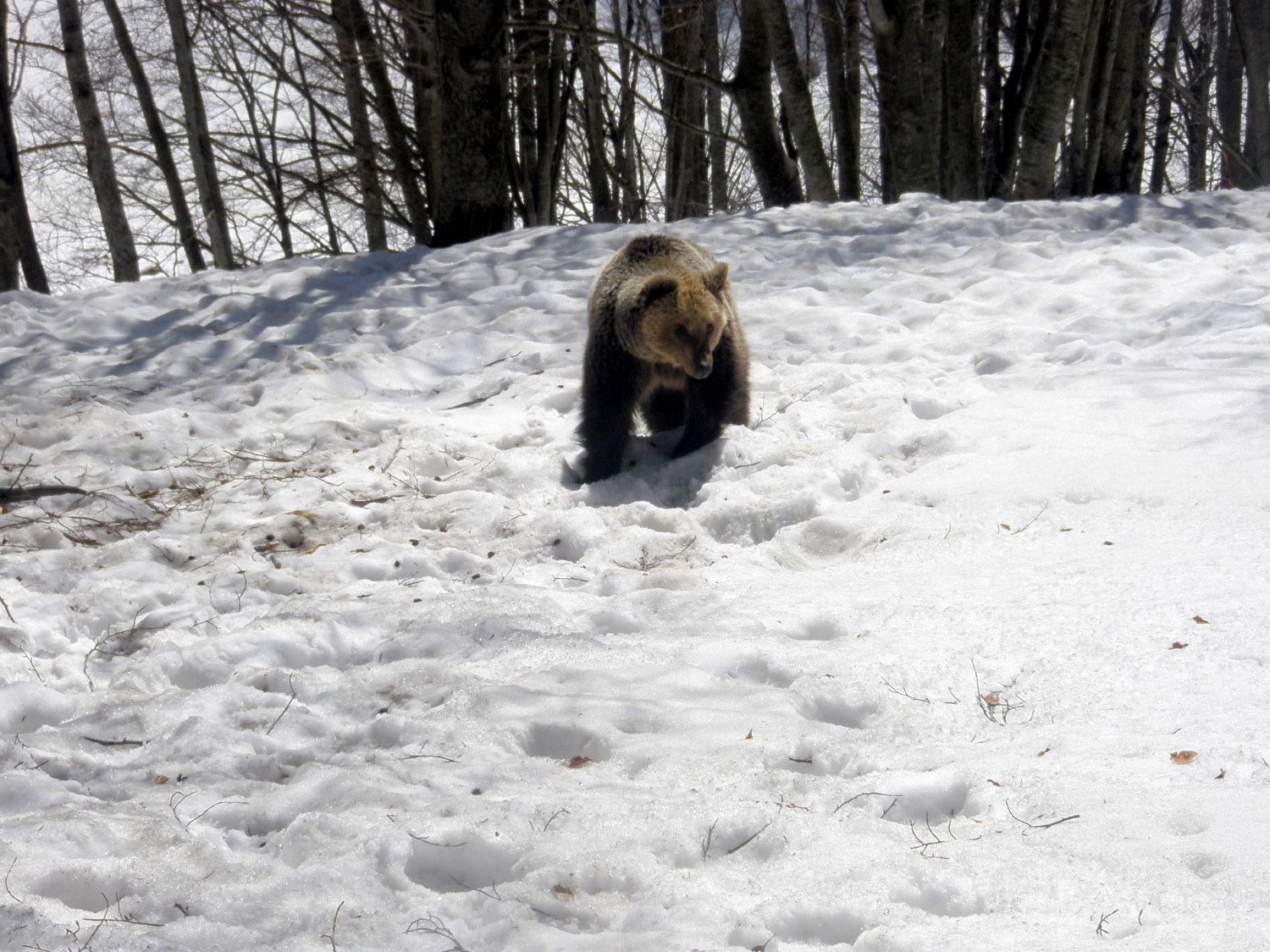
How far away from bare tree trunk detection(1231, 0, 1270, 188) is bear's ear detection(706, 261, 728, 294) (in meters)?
14.0

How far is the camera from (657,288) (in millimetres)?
5488

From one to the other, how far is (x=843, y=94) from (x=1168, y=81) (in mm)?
8219

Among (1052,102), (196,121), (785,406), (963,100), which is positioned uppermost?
(196,121)

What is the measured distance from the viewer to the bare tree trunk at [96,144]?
34.1ft

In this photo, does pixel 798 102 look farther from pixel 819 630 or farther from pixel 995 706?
pixel 995 706

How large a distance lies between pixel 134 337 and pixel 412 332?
2310 millimetres

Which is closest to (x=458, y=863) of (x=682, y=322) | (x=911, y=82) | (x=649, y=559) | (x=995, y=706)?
(x=995, y=706)

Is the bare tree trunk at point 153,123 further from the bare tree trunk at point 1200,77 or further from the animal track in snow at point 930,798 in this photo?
the bare tree trunk at point 1200,77

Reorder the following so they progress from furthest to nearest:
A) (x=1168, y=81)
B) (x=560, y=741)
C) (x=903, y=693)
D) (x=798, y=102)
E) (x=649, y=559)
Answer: (x=1168, y=81) < (x=798, y=102) < (x=649, y=559) < (x=903, y=693) < (x=560, y=741)

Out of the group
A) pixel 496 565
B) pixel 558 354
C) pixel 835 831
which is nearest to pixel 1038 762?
pixel 835 831

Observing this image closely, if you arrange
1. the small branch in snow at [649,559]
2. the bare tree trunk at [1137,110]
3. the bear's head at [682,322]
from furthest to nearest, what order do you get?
the bare tree trunk at [1137,110]
the bear's head at [682,322]
the small branch in snow at [649,559]

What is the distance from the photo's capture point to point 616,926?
7.16 ft

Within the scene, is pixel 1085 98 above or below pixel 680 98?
below

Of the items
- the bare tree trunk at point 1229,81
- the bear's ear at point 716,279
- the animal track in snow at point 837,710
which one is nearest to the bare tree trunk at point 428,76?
the bear's ear at point 716,279
